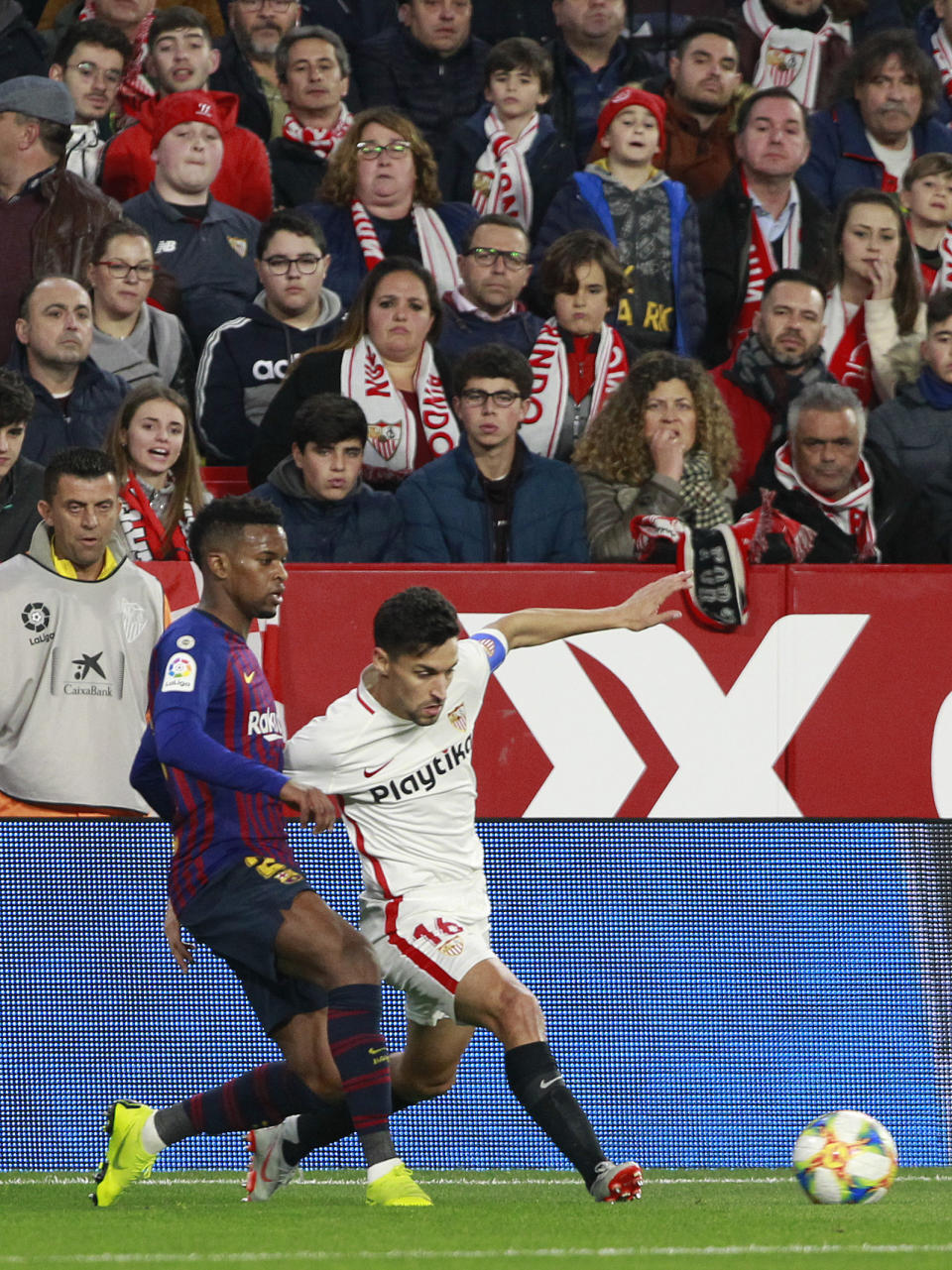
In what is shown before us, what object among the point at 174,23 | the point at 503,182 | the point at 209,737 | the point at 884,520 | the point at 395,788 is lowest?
the point at 395,788

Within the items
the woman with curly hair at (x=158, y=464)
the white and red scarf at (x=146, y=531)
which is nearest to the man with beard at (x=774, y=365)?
the woman with curly hair at (x=158, y=464)

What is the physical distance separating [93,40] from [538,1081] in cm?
699

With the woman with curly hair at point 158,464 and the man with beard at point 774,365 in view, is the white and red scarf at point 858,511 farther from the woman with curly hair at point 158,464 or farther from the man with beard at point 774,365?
the woman with curly hair at point 158,464

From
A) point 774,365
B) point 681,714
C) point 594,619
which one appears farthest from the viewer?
point 774,365

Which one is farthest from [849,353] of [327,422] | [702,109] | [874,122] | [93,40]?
[93,40]

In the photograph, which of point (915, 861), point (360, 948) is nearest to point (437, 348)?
point (915, 861)

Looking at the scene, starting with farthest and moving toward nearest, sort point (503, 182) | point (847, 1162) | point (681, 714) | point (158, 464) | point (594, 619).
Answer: point (503, 182) → point (158, 464) → point (681, 714) → point (594, 619) → point (847, 1162)

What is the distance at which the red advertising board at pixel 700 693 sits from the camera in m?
8.24

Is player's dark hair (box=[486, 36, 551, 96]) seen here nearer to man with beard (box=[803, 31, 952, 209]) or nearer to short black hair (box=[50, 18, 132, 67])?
man with beard (box=[803, 31, 952, 209])

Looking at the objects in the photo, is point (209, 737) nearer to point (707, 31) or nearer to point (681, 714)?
point (681, 714)

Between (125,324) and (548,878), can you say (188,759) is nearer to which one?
(548,878)

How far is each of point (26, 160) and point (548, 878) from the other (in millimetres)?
4749

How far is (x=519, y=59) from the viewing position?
1091cm

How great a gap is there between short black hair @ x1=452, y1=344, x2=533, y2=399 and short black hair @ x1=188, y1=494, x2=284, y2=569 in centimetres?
272
